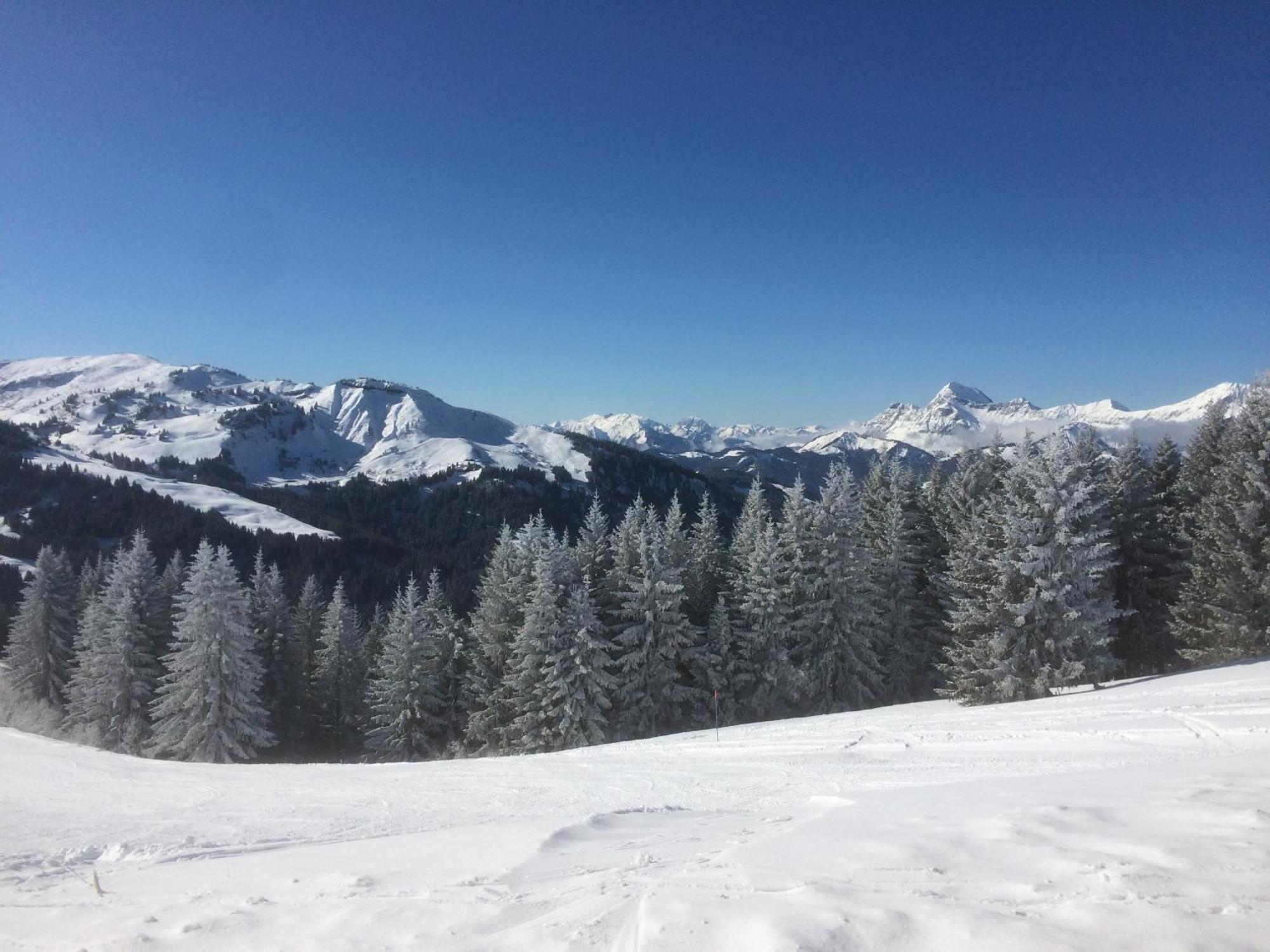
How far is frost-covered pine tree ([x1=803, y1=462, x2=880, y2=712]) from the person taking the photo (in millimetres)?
30016

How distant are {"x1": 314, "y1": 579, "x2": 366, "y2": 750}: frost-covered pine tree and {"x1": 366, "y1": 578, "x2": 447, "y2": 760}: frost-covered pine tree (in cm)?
919

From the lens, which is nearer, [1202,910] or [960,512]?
[1202,910]

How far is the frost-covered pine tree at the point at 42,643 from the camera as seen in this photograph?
4144 cm

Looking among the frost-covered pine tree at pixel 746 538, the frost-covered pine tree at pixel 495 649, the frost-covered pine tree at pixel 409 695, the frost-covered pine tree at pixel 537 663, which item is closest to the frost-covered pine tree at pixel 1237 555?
the frost-covered pine tree at pixel 746 538

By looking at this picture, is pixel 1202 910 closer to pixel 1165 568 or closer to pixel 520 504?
pixel 1165 568

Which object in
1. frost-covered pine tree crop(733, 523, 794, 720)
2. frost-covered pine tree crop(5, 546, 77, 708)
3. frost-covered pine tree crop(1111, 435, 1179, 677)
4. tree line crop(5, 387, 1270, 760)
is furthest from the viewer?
frost-covered pine tree crop(5, 546, 77, 708)

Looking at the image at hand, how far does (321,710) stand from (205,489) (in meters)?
141

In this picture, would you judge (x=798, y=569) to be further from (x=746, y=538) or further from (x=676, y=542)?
(x=676, y=542)

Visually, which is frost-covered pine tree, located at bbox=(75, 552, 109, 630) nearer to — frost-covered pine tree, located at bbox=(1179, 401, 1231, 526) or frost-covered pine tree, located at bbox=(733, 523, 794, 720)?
frost-covered pine tree, located at bbox=(733, 523, 794, 720)

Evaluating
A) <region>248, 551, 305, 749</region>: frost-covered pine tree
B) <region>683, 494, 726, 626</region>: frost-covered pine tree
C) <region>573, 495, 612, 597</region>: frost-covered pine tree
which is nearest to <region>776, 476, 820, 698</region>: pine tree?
Result: <region>683, 494, 726, 626</region>: frost-covered pine tree

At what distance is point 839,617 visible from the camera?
3072 cm

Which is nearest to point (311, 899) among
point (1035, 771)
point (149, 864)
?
point (149, 864)

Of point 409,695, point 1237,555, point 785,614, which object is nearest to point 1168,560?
point 1237,555

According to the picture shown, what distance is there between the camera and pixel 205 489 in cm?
15550
